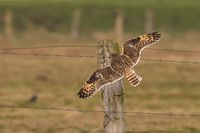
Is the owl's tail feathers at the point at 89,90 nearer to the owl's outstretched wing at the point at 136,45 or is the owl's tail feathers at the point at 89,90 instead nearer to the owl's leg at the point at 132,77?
the owl's leg at the point at 132,77

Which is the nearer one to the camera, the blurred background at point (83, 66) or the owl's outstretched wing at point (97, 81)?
the owl's outstretched wing at point (97, 81)

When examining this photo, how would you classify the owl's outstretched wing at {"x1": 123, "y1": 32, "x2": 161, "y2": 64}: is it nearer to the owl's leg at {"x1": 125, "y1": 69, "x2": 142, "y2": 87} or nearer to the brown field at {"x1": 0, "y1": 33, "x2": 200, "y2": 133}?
the owl's leg at {"x1": 125, "y1": 69, "x2": 142, "y2": 87}

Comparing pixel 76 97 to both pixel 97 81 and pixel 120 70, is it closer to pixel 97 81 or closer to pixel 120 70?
pixel 120 70

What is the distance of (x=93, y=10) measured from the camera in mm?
58250

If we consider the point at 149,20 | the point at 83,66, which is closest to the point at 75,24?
the point at 149,20

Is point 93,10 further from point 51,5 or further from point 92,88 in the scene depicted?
point 92,88

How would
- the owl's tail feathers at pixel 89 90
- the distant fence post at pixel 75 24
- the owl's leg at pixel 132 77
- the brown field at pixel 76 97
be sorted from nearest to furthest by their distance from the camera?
the owl's tail feathers at pixel 89 90 → the owl's leg at pixel 132 77 → the brown field at pixel 76 97 → the distant fence post at pixel 75 24

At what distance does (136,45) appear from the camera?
29.4 feet

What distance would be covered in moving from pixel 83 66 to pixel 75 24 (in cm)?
2358

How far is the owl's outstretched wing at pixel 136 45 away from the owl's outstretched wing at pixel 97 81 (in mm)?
418

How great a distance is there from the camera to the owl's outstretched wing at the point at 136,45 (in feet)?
29.0

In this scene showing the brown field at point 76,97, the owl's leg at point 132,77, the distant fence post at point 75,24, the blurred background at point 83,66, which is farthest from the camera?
the distant fence post at point 75,24

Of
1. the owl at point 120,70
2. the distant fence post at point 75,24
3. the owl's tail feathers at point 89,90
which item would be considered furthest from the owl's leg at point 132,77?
the distant fence post at point 75,24

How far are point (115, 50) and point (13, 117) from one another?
856cm
